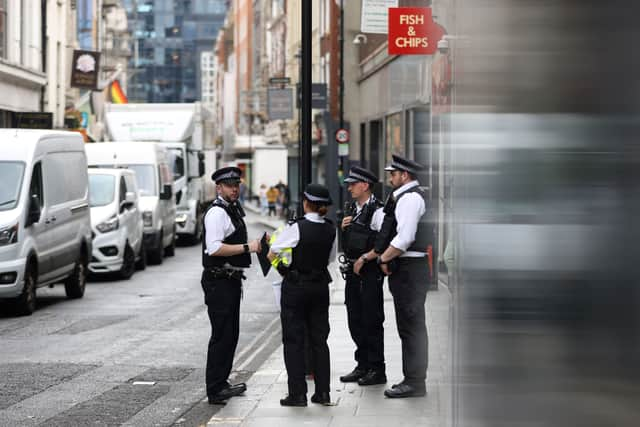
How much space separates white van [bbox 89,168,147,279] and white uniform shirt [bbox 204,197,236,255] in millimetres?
13532

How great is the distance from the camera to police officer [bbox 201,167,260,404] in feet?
30.7

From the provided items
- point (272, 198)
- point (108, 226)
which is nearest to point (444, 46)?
point (108, 226)

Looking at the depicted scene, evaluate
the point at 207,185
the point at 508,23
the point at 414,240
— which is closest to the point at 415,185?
the point at 414,240

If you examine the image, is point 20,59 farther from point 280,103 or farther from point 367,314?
point 367,314

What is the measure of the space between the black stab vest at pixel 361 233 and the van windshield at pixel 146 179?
18.6 metres

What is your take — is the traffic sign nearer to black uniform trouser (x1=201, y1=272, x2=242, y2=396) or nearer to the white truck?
the white truck

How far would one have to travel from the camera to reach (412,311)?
9383 mm

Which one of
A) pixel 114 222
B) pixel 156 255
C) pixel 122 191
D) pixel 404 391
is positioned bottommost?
pixel 156 255

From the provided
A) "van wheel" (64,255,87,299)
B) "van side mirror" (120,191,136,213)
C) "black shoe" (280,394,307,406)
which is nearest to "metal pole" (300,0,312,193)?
"black shoe" (280,394,307,406)

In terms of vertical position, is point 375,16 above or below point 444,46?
above

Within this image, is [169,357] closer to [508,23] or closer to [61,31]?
[508,23]

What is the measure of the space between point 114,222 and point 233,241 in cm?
1377

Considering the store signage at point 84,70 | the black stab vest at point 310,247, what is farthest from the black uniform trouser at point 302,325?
the store signage at point 84,70

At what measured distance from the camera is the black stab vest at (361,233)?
10016 mm
